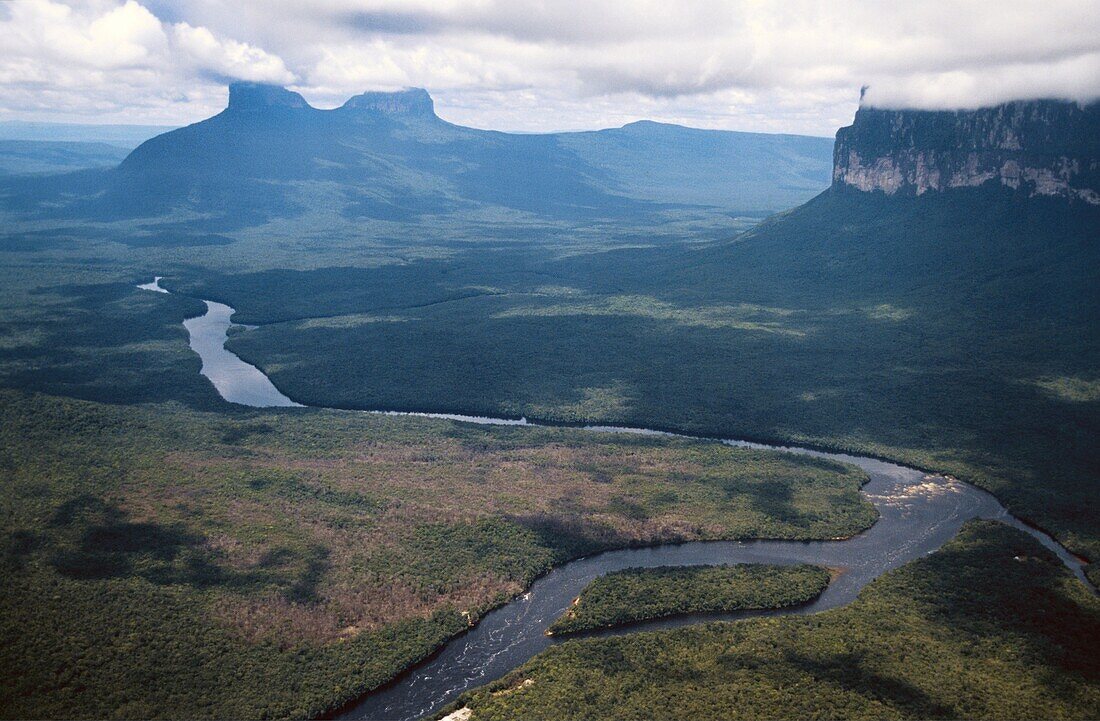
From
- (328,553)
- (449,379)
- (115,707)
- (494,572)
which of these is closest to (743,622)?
(494,572)

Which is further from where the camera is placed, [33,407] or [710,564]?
[33,407]

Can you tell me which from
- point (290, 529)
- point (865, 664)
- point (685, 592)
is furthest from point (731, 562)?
point (290, 529)

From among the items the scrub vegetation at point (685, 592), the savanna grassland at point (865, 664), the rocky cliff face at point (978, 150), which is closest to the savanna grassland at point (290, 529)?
the scrub vegetation at point (685, 592)

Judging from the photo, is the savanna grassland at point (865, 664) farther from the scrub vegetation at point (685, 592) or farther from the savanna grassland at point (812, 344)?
the savanna grassland at point (812, 344)

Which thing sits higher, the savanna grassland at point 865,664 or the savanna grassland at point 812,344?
the savanna grassland at point 812,344

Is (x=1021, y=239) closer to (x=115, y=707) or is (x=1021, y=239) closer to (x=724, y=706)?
(x=724, y=706)

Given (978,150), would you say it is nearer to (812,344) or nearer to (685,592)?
(812,344)

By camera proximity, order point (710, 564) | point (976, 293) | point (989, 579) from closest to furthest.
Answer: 1. point (989, 579)
2. point (710, 564)
3. point (976, 293)

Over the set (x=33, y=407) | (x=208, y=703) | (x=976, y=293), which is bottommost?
(x=208, y=703)
